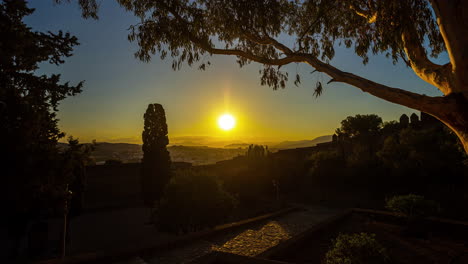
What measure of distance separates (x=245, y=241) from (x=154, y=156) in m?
12.2

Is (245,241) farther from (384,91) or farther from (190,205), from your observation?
(384,91)

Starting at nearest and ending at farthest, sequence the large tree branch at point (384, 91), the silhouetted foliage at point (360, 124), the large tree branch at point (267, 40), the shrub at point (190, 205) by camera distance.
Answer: the large tree branch at point (384, 91) → the large tree branch at point (267, 40) → the shrub at point (190, 205) → the silhouetted foliage at point (360, 124)

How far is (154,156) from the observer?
1973cm

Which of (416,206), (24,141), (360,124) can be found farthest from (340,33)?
(360,124)

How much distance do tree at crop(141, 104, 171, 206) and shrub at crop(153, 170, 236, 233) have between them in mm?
9421

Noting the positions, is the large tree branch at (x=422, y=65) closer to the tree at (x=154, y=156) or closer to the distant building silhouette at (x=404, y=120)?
the tree at (x=154, y=156)

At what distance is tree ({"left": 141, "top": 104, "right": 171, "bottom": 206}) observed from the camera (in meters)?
19.3

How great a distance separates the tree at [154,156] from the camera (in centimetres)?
1930

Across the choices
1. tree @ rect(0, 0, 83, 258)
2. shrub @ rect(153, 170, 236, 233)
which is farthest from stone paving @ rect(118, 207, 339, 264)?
tree @ rect(0, 0, 83, 258)

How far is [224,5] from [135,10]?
12.3 ft

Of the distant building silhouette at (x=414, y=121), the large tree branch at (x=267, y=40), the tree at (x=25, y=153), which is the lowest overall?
the tree at (x=25, y=153)

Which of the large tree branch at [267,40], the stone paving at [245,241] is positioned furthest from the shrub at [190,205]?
the large tree branch at [267,40]

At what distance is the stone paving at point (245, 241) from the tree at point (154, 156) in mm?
9742

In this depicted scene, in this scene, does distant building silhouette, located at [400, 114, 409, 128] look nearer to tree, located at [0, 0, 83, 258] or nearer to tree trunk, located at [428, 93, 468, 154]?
tree trunk, located at [428, 93, 468, 154]
